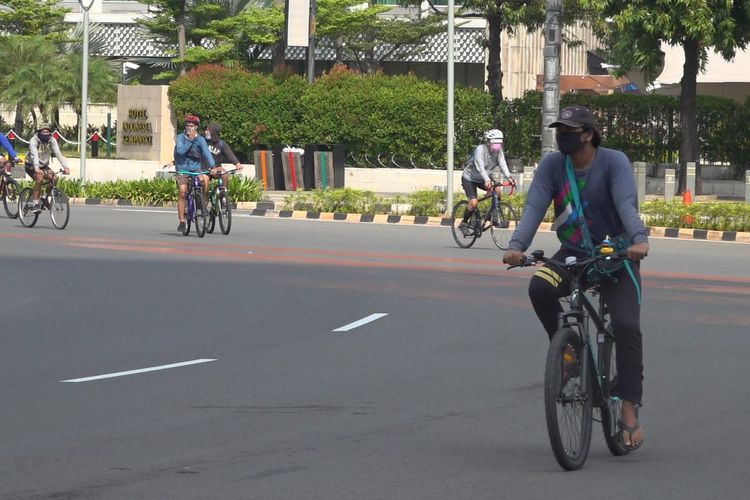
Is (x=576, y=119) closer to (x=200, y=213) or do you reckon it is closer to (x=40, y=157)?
(x=200, y=213)

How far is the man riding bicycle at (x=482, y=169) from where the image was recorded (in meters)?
22.8

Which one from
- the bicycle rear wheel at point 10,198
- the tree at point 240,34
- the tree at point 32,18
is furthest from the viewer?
the tree at point 32,18

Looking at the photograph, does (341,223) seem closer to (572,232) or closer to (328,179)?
(328,179)

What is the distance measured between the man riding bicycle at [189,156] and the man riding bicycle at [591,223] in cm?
1651

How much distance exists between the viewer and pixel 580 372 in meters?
7.64

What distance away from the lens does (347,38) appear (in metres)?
64.8

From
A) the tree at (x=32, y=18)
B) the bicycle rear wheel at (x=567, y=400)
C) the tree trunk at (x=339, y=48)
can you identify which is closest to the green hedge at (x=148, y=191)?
the bicycle rear wheel at (x=567, y=400)

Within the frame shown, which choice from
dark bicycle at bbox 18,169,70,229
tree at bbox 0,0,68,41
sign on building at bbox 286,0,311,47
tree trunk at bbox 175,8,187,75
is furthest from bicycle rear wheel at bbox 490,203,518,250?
tree at bbox 0,0,68,41

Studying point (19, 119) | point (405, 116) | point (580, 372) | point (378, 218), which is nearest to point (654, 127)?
point (405, 116)

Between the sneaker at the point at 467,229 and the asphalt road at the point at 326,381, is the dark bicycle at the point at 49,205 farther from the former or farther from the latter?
the sneaker at the point at 467,229

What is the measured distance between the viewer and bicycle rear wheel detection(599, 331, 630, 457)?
795cm

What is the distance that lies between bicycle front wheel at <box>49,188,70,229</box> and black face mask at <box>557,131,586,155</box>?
61.4 feet

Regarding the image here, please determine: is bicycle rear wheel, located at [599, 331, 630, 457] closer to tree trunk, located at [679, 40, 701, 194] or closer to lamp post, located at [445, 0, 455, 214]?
lamp post, located at [445, 0, 455, 214]

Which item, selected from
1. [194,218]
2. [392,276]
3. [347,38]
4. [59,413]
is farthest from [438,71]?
[59,413]
